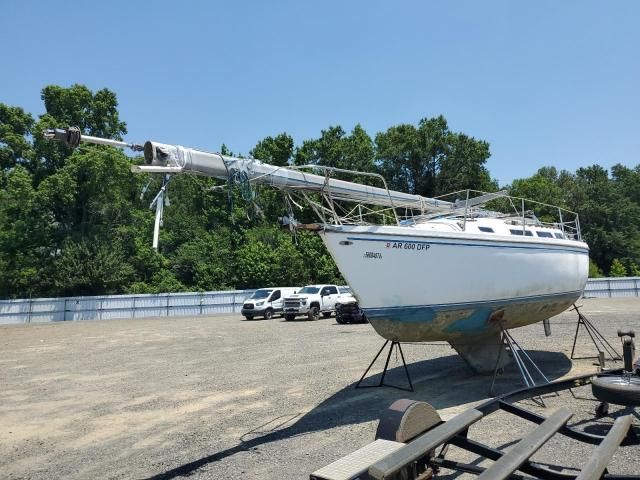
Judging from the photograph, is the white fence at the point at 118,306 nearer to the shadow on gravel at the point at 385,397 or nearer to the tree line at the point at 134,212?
the tree line at the point at 134,212

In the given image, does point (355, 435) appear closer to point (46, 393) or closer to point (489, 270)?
point (489, 270)

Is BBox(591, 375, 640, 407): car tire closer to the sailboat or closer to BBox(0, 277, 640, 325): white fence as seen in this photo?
the sailboat

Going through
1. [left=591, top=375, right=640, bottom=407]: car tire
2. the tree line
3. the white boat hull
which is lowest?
[left=591, top=375, right=640, bottom=407]: car tire

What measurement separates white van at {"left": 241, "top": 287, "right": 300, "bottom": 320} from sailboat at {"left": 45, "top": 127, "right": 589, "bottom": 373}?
2010cm

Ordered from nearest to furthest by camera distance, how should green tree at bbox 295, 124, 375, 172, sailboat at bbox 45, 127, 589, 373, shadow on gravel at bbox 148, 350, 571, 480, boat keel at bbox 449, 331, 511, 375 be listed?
shadow on gravel at bbox 148, 350, 571, 480, sailboat at bbox 45, 127, 589, 373, boat keel at bbox 449, 331, 511, 375, green tree at bbox 295, 124, 375, 172

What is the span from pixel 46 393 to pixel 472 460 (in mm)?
8144

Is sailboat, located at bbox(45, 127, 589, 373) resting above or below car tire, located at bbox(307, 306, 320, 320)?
above

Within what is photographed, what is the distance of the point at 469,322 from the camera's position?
8.33m

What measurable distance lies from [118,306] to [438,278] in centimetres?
3273

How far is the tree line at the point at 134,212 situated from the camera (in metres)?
38.0

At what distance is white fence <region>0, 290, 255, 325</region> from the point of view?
34062mm

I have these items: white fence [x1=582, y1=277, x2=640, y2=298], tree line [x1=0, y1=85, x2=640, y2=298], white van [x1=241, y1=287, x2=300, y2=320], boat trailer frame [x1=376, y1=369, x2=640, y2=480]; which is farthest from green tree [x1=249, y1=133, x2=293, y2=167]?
boat trailer frame [x1=376, y1=369, x2=640, y2=480]

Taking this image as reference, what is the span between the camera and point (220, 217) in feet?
171

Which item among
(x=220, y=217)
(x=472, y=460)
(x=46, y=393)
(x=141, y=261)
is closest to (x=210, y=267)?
(x=141, y=261)
